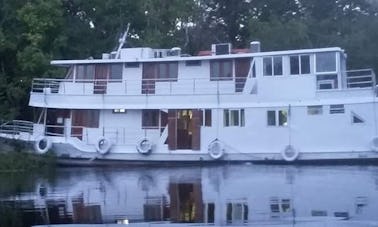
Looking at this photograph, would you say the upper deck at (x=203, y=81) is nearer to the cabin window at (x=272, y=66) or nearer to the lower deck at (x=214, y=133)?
the cabin window at (x=272, y=66)

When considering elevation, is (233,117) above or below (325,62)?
below

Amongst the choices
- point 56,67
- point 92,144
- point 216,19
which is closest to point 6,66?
point 56,67

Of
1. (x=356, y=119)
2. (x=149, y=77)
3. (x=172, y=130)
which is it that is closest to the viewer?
(x=356, y=119)

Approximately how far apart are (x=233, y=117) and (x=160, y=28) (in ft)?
50.9

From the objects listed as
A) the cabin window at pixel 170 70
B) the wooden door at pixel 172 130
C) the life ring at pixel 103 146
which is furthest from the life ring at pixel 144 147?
the cabin window at pixel 170 70

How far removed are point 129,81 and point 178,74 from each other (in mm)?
2312

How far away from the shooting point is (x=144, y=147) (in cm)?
3544

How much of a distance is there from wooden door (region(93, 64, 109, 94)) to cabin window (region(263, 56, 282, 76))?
7483 mm

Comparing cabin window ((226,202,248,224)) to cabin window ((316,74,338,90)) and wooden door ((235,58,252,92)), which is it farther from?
wooden door ((235,58,252,92))

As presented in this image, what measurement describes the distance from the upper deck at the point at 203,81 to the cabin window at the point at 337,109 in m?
0.34

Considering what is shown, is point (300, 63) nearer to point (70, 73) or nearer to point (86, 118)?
point (86, 118)

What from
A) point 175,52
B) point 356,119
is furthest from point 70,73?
point 356,119

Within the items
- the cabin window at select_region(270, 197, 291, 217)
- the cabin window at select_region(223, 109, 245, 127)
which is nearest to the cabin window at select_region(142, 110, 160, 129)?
the cabin window at select_region(223, 109, 245, 127)

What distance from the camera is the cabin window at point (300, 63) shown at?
34531 mm
